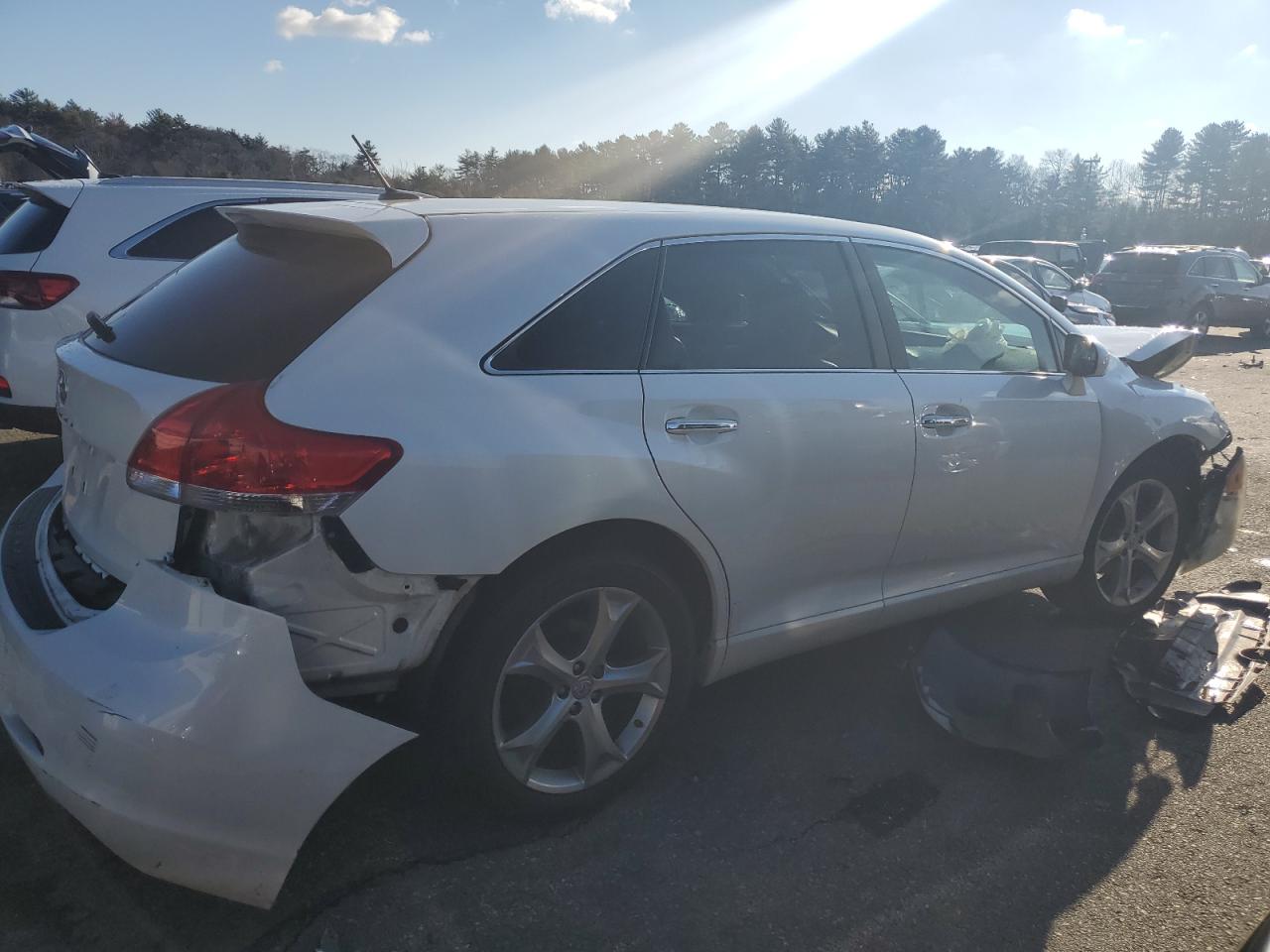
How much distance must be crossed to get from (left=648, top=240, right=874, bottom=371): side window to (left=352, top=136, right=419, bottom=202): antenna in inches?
36.9

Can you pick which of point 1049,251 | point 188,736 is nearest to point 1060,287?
point 1049,251

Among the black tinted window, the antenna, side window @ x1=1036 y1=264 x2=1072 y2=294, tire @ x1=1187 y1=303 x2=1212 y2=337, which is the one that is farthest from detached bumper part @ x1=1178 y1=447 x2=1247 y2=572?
tire @ x1=1187 y1=303 x2=1212 y2=337

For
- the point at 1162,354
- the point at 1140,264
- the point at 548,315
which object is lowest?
the point at 1140,264

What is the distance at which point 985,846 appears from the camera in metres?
2.84

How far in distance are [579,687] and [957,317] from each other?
2.23 m

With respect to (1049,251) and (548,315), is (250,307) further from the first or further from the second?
(1049,251)

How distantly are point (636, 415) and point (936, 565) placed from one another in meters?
1.54

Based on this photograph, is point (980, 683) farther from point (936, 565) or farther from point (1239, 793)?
point (1239, 793)

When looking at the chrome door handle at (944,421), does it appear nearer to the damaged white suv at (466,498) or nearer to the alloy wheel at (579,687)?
the damaged white suv at (466,498)

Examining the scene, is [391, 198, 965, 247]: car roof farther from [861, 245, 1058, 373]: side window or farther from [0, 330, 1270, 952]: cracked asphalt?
[0, 330, 1270, 952]: cracked asphalt

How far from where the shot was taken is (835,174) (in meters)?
33.7

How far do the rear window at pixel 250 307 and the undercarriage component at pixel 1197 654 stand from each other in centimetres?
320

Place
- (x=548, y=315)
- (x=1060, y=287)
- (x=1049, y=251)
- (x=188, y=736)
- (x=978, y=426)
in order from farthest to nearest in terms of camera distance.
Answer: (x=1049, y=251) < (x=1060, y=287) < (x=978, y=426) < (x=548, y=315) < (x=188, y=736)

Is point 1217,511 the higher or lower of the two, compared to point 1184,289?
higher
